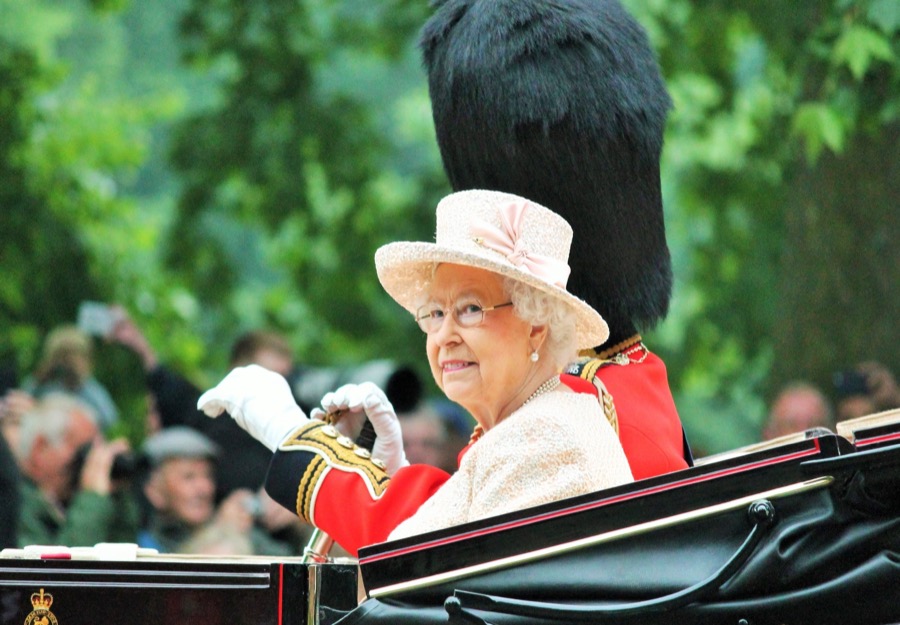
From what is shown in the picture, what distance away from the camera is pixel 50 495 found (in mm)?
6539

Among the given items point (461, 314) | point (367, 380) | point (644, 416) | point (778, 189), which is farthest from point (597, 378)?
point (778, 189)

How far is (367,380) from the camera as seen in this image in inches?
235

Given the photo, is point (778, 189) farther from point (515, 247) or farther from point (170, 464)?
point (515, 247)

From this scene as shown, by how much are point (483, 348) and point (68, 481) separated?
4.11m

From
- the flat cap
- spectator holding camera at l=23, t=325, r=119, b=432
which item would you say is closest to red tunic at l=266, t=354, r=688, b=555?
the flat cap

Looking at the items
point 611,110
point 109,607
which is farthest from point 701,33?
point 109,607

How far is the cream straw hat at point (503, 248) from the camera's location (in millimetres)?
2996

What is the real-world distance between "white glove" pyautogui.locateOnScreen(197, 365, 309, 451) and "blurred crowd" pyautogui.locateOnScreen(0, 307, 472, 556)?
2065 millimetres

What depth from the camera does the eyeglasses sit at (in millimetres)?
3059

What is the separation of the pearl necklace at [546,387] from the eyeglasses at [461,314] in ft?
0.62

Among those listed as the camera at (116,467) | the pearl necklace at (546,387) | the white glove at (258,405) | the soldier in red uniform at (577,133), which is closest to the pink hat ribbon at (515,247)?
the pearl necklace at (546,387)

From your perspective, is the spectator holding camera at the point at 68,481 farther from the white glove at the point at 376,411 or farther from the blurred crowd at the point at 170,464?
the white glove at the point at 376,411

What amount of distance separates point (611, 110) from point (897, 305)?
163 inches

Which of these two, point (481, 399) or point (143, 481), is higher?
point (143, 481)
